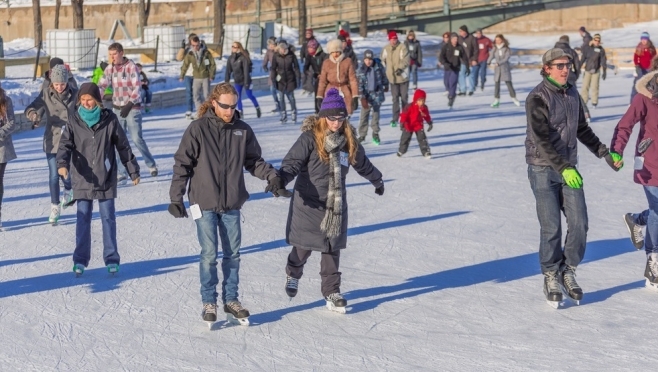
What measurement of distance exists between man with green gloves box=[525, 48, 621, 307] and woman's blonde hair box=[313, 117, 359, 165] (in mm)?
1055

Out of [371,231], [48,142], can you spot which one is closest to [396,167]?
[371,231]

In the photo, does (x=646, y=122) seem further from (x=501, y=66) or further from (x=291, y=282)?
(x=501, y=66)

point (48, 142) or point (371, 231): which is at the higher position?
point (48, 142)

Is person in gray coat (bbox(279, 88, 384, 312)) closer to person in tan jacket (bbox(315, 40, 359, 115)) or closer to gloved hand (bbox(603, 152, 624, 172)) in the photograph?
gloved hand (bbox(603, 152, 624, 172))

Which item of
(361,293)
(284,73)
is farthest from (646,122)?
(284,73)

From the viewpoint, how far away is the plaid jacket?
40.5 feet

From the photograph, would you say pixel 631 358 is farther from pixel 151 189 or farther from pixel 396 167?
pixel 396 167

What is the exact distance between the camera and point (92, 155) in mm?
8352

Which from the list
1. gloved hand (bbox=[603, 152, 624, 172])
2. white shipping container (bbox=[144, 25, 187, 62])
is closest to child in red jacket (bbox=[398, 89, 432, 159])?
gloved hand (bbox=[603, 152, 624, 172])

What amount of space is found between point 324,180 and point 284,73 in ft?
42.9

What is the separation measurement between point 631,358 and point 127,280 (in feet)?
11.8

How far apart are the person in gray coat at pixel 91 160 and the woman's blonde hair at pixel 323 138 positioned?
5.51ft

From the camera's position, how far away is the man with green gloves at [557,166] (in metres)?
7.20

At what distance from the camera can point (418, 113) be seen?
602 inches
